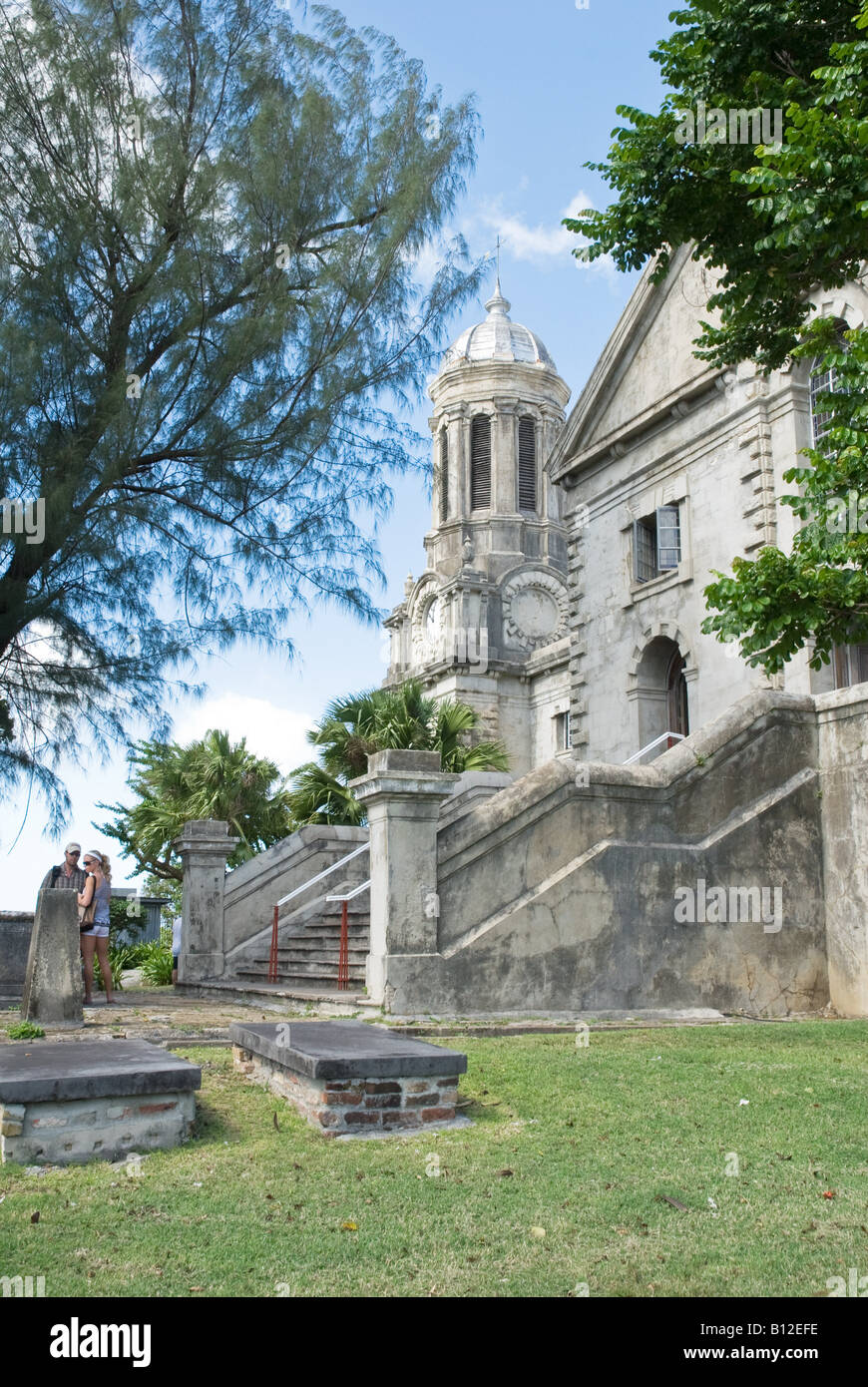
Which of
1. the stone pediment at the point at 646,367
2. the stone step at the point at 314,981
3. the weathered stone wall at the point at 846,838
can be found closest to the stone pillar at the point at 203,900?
the stone step at the point at 314,981

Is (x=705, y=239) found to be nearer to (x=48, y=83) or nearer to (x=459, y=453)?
(x=48, y=83)

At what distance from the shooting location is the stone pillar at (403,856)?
33.7 ft

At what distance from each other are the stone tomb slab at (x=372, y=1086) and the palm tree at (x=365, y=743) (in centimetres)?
1394

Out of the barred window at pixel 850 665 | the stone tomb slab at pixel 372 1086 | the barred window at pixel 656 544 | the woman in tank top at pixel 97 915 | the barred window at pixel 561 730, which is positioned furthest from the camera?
the barred window at pixel 561 730

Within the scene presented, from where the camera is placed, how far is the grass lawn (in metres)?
3.94

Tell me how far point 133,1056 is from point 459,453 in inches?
1451

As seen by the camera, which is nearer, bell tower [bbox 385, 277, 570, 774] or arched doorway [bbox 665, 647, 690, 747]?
arched doorway [bbox 665, 647, 690, 747]

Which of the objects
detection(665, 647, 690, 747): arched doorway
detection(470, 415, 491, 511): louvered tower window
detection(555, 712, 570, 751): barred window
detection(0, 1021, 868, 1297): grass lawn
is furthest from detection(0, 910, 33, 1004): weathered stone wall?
detection(470, 415, 491, 511): louvered tower window

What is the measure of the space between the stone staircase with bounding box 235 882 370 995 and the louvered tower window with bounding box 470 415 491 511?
2749 centimetres

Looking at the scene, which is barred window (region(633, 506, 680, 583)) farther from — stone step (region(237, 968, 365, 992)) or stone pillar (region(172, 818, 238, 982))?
stone step (region(237, 968, 365, 992))

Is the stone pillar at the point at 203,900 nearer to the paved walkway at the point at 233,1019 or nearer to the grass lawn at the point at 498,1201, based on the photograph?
the paved walkway at the point at 233,1019

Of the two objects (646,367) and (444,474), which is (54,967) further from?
(444,474)
